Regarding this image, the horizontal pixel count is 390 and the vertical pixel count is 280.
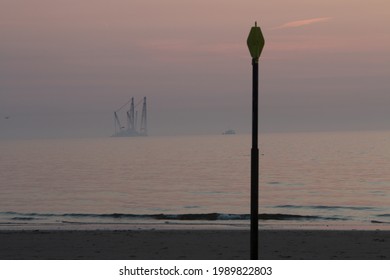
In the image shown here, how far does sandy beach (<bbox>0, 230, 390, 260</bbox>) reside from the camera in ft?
65.3

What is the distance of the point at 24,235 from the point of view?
2572cm

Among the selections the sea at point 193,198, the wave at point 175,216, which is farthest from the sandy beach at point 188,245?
the wave at point 175,216

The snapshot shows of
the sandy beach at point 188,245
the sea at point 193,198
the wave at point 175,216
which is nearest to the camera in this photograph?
the sandy beach at point 188,245

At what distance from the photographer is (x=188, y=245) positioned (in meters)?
22.6

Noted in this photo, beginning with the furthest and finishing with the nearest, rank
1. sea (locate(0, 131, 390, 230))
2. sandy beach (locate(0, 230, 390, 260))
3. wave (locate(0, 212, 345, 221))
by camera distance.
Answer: wave (locate(0, 212, 345, 221)) < sea (locate(0, 131, 390, 230)) < sandy beach (locate(0, 230, 390, 260))

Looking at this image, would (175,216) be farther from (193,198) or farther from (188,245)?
(188,245)

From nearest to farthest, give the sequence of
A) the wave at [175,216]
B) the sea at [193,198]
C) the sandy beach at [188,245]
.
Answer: the sandy beach at [188,245]
the sea at [193,198]
the wave at [175,216]

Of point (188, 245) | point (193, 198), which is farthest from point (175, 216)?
point (188, 245)

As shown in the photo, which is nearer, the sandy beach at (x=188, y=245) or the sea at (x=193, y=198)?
the sandy beach at (x=188, y=245)

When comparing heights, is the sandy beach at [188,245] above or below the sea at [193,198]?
above

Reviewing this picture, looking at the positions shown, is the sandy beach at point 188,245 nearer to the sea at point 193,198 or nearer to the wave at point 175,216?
the sea at point 193,198

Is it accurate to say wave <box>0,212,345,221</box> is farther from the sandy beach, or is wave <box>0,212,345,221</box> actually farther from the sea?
the sandy beach

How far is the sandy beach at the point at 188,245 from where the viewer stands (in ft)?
65.3

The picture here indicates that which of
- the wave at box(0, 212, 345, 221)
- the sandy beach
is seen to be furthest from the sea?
the sandy beach
